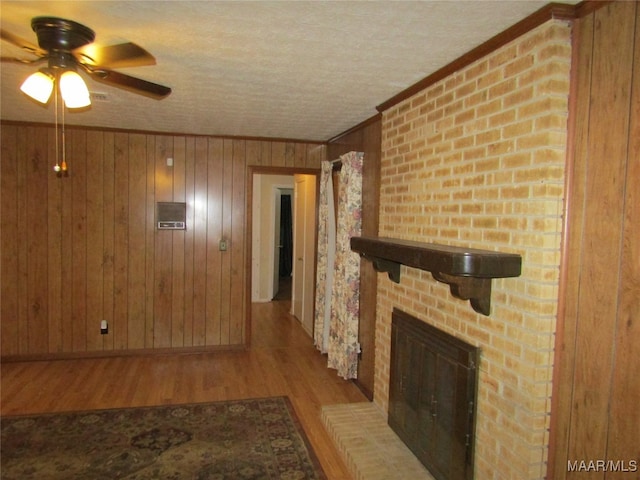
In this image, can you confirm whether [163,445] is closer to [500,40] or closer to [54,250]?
[54,250]

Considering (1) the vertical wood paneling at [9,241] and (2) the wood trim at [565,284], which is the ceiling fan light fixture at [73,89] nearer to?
(2) the wood trim at [565,284]

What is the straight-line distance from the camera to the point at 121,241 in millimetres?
4641

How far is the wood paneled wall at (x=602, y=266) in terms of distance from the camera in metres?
1.49

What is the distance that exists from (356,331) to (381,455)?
1.43 meters

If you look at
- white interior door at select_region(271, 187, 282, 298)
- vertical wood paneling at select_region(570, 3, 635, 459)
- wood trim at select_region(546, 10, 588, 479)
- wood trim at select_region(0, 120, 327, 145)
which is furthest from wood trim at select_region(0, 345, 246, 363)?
vertical wood paneling at select_region(570, 3, 635, 459)

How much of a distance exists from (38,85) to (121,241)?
2819mm

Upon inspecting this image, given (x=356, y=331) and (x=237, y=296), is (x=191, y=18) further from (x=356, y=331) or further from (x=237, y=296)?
(x=237, y=296)

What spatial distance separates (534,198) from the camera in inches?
70.0

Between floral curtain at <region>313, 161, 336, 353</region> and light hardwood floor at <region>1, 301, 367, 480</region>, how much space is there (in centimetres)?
34

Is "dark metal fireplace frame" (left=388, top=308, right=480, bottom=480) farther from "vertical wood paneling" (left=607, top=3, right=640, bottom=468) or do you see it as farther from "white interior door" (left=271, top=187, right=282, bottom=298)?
"white interior door" (left=271, top=187, right=282, bottom=298)

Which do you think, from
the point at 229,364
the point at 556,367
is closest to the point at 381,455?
the point at 556,367

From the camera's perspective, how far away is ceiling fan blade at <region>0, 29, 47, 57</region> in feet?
5.59

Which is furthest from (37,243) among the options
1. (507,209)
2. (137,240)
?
(507,209)

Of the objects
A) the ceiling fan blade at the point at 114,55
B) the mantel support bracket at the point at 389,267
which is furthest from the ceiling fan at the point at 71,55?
the mantel support bracket at the point at 389,267
